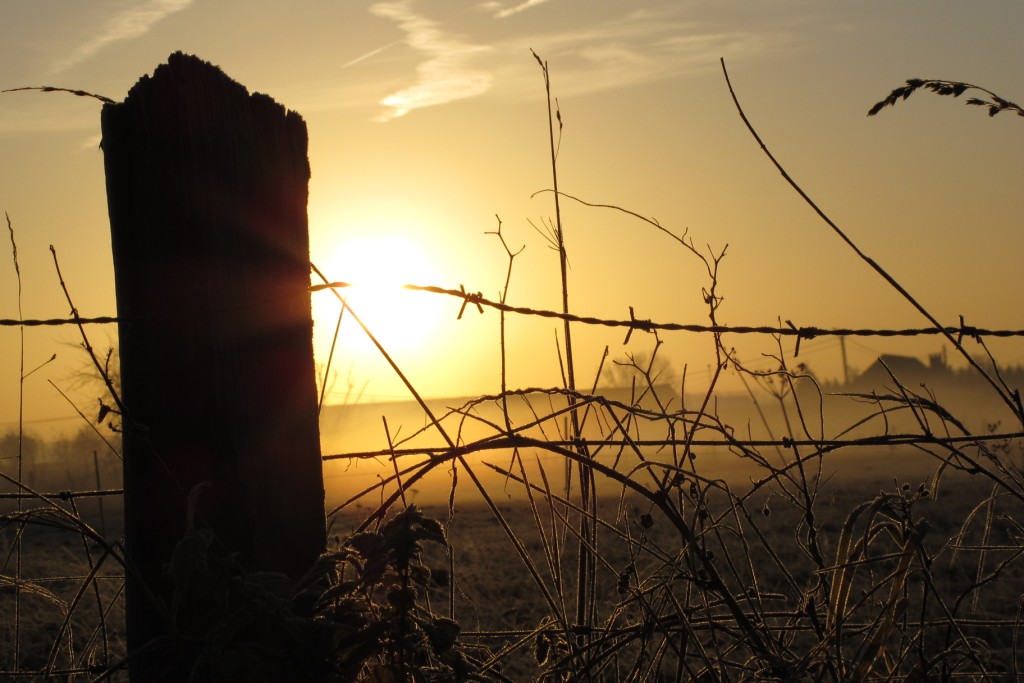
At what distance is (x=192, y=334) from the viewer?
1.46 meters

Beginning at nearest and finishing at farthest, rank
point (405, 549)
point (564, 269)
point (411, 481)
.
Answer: point (405, 549)
point (411, 481)
point (564, 269)

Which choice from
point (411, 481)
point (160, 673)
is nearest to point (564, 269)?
point (411, 481)

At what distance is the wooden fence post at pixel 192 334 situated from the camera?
4.74ft

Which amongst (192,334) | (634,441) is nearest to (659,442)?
(634,441)

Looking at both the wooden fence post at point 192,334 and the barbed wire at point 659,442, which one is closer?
the wooden fence post at point 192,334

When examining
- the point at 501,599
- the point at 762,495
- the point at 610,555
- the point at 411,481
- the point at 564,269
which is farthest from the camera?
the point at 762,495

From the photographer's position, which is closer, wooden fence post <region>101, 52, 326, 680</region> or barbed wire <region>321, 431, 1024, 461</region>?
wooden fence post <region>101, 52, 326, 680</region>

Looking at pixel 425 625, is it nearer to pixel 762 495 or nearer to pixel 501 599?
pixel 501 599

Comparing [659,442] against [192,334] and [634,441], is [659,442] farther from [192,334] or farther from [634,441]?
[192,334]

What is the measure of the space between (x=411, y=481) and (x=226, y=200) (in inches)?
25.7

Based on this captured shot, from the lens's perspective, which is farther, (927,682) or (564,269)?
(564,269)

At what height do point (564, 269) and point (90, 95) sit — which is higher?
point (90, 95)

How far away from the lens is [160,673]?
1420mm

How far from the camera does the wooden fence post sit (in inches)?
56.9
